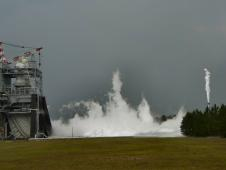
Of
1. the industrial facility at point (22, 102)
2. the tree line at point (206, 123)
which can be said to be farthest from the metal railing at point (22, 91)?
the tree line at point (206, 123)

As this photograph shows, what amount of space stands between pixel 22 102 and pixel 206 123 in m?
71.8

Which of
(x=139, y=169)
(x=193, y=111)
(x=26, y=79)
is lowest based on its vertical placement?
(x=139, y=169)

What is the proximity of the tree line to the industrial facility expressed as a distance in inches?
2012

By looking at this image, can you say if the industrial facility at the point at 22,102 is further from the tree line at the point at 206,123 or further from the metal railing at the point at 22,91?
the tree line at the point at 206,123

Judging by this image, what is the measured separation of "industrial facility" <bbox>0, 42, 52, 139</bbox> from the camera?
180 meters

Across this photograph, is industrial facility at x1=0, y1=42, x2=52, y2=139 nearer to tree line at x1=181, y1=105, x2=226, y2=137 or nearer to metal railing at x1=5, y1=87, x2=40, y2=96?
metal railing at x1=5, y1=87, x2=40, y2=96

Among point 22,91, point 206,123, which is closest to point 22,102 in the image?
point 22,91

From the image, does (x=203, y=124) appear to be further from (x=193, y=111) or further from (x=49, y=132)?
(x=49, y=132)

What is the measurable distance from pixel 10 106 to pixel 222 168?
146881 mm

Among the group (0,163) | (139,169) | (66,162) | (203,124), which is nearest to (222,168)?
(139,169)

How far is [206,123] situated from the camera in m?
133

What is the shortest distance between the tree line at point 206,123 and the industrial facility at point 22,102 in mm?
51095

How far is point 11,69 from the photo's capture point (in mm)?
189375

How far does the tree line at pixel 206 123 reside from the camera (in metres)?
123
